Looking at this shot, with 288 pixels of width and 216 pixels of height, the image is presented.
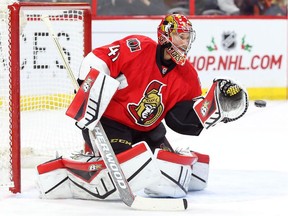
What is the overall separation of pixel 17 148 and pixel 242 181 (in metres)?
1.12

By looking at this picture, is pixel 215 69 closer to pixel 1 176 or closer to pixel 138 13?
pixel 138 13

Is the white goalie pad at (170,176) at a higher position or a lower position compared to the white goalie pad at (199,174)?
higher

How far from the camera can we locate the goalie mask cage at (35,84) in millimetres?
4312

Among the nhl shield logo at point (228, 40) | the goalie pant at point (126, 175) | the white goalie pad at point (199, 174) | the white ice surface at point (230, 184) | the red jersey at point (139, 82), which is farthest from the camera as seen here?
the nhl shield logo at point (228, 40)

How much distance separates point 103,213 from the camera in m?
3.89

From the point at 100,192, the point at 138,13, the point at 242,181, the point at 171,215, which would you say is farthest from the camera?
the point at 138,13

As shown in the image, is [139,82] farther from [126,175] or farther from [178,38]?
[126,175]

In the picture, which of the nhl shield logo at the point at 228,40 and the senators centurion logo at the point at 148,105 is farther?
the nhl shield logo at the point at 228,40

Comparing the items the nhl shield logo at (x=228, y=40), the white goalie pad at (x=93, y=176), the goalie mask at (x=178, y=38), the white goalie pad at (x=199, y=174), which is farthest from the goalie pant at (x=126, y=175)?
the nhl shield logo at (x=228, y=40)

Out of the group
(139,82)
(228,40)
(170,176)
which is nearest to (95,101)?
(139,82)

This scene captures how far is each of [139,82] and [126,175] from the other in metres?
0.42

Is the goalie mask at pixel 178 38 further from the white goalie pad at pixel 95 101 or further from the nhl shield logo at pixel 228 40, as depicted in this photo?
the nhl shield logo at pixel 228 40

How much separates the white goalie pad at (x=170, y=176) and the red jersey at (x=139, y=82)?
8.1 inches

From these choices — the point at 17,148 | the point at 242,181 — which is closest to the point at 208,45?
the point at 242,181
